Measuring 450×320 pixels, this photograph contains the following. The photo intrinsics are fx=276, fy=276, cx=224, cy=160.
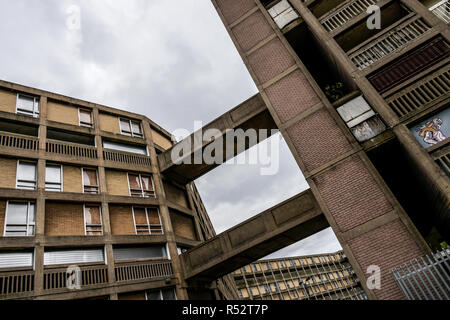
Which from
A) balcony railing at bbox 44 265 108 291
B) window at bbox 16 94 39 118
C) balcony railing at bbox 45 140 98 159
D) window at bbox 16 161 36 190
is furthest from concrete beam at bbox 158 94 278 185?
window at bbox 16 94 39 118

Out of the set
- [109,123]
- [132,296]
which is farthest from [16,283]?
[109,123]

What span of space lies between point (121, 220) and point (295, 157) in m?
9.97

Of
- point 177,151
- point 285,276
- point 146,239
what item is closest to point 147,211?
point 146,239

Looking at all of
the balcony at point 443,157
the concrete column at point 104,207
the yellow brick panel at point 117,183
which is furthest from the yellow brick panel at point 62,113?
the balcony at point 443,157

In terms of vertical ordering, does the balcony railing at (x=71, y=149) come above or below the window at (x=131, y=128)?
below

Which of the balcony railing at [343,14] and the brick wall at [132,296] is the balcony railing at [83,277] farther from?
the balcony railing at [343,14]

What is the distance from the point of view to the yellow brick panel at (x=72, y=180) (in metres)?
14.8

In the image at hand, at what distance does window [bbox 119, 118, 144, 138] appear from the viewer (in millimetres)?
19509

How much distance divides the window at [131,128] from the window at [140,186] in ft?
11.8

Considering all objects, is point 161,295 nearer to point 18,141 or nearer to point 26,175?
point 26,175

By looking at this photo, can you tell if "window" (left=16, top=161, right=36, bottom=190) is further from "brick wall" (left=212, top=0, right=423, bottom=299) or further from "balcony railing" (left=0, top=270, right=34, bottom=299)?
"brick wall" (left=212, top=0, right=423, bottom=299)

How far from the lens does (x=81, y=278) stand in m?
12.4
